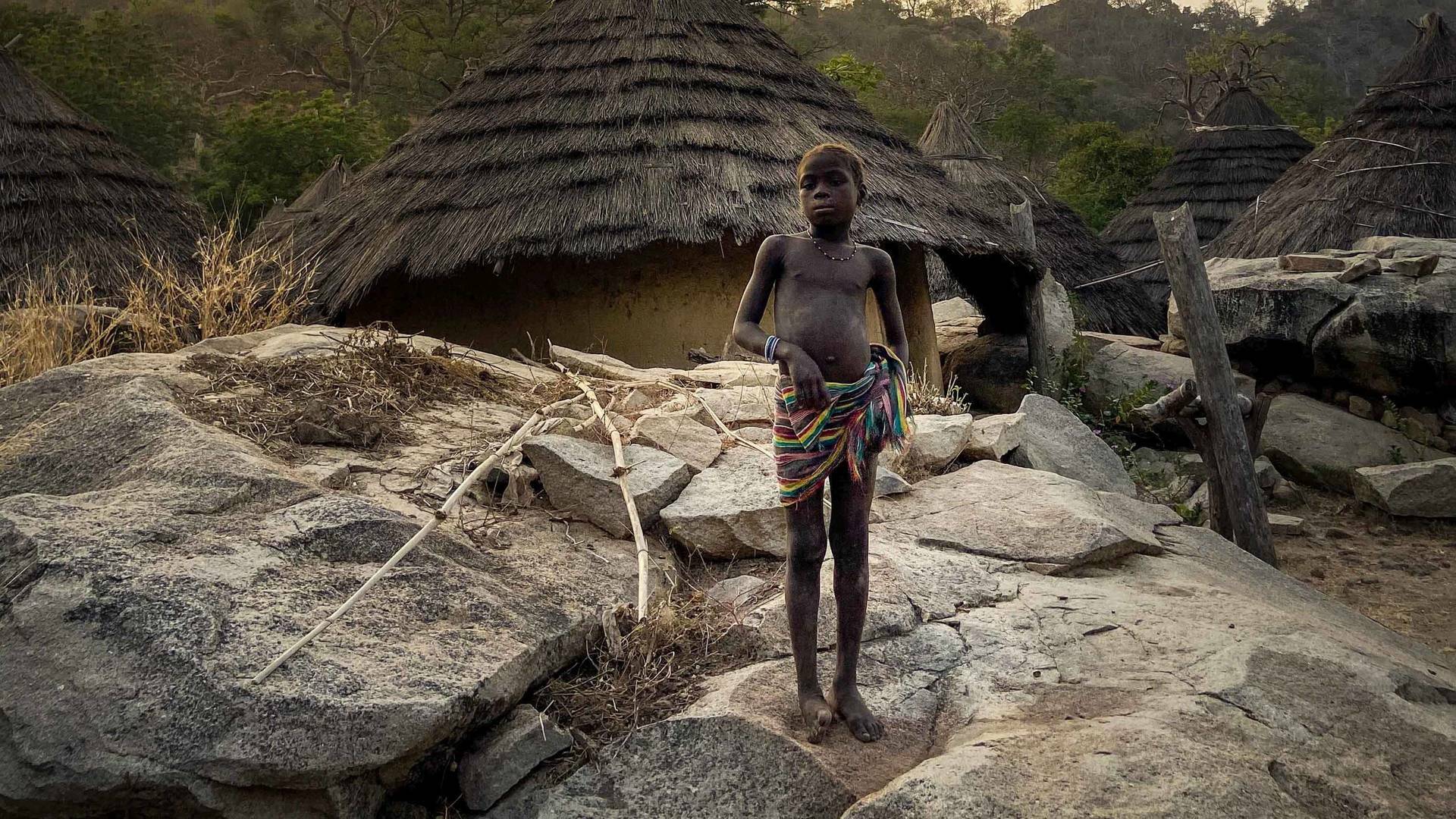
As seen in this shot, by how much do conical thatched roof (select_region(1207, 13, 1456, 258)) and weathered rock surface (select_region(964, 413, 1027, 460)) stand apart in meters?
6.09

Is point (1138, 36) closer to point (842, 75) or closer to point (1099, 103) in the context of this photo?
point (1099, 103)

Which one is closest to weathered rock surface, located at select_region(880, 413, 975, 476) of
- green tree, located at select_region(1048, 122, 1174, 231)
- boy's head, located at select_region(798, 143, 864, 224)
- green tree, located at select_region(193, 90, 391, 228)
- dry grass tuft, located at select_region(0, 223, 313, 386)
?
boy's head, located at select_region(798, 143, 864, 224)

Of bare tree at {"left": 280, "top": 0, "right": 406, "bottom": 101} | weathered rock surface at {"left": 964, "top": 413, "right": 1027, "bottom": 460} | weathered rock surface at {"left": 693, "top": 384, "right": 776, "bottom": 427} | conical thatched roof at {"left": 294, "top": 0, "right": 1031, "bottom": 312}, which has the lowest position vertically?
weathered rock surface at {"left": 964, "top": 413, "right": 1027, "bottom": 460}

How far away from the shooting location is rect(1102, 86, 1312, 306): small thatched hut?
562 inches

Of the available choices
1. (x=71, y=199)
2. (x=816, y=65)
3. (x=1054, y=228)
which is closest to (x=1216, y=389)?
(x=1054, y=228)

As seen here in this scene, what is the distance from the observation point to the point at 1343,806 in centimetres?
241

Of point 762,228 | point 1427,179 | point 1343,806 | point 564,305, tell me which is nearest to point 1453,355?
point 1427,179

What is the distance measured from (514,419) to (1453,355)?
6898 millimetres

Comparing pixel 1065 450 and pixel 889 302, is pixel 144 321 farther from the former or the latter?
pixel 1065 450

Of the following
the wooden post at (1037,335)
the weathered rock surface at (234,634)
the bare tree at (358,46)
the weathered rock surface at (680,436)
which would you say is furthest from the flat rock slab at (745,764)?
the bare tree at (358,46)

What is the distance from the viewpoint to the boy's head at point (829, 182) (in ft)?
8.26

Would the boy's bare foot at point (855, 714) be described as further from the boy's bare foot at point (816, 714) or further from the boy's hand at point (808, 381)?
the boy's hand at point (808, 381)

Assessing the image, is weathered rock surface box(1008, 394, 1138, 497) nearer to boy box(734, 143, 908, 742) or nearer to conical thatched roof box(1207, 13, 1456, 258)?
boy box(734, 143, 908, 742)

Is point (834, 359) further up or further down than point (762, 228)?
further down
